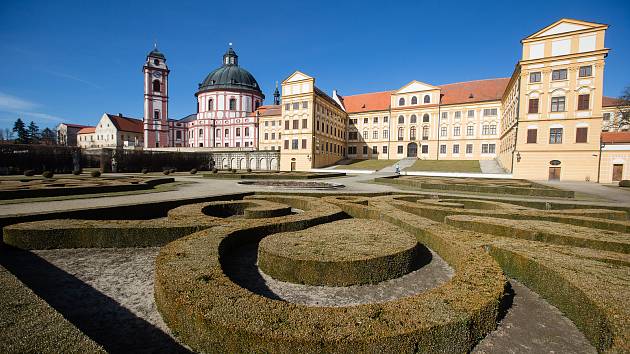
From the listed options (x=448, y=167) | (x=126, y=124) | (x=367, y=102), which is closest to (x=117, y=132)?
(x=126, y=124)

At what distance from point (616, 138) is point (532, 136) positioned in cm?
976

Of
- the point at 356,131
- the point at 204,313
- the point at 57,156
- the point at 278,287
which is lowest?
the point at 278,287

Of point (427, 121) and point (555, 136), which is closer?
point (555, 136)

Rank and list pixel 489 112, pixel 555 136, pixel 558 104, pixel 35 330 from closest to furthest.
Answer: pixel 35 330 → pixel 558 104 → pixel 555 136 → pixel 489 112

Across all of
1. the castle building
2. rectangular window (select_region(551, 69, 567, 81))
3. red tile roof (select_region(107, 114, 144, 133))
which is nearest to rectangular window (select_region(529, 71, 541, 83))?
the castle building

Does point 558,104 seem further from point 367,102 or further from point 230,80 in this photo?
point 230,80

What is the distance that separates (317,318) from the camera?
3154 mm

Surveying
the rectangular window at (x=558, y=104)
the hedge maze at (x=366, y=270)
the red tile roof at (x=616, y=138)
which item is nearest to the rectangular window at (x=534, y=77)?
the rectangular window at (x=558, y=104)

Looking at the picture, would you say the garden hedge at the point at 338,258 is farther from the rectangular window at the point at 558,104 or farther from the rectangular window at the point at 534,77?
the rectangular window at the point at 534,77

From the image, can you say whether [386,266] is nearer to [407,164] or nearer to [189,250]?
[189,250]

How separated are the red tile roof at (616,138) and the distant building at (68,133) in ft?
463

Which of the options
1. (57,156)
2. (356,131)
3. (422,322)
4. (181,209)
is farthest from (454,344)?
(356,131)

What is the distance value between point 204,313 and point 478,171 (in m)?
43.9

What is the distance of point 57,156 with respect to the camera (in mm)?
33438
